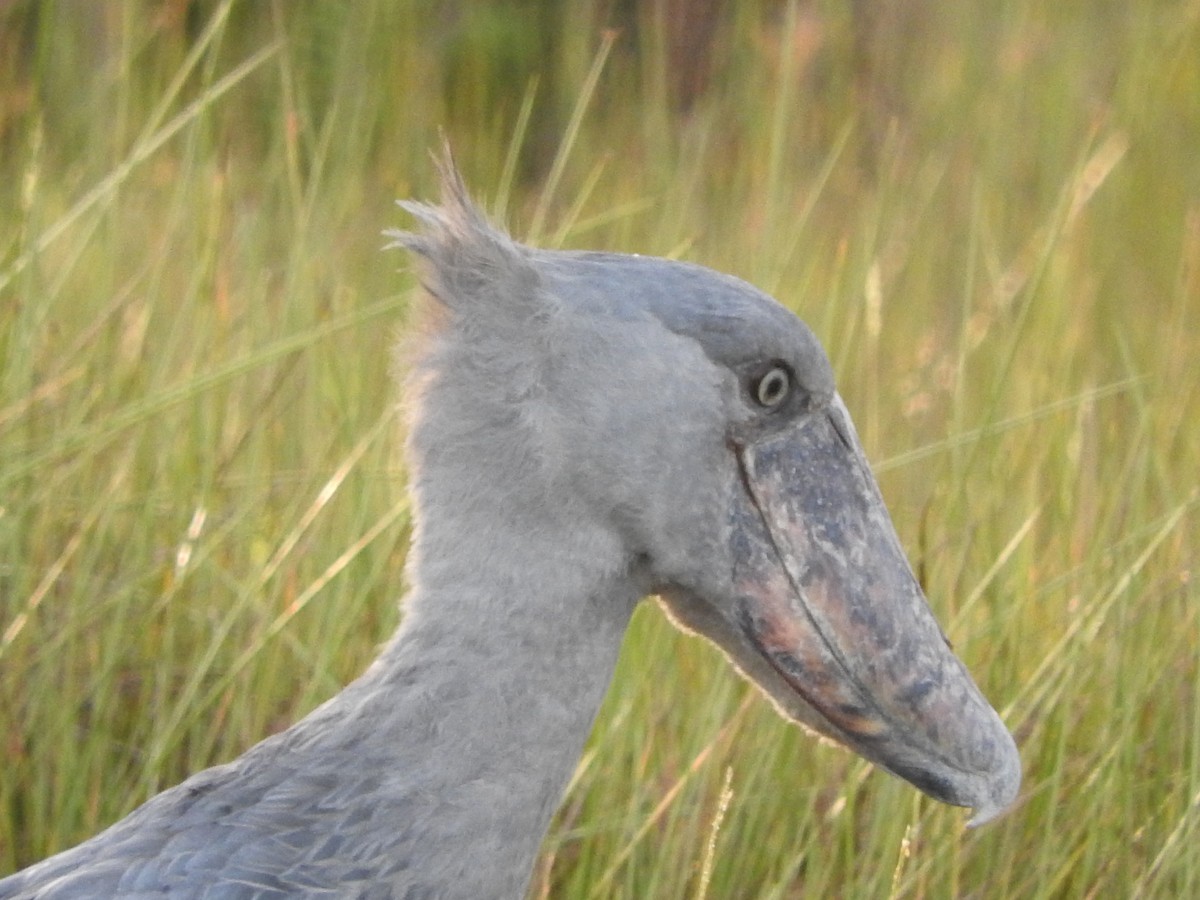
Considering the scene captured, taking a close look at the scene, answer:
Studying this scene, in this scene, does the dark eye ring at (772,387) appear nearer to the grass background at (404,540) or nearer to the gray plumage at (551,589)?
the gray plumage at (551,589)

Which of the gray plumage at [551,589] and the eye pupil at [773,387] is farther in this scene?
the eye pupil at [773,387]

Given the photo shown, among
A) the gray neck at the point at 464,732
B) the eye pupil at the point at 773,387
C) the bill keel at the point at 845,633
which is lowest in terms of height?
the gray neck at the point at 464,732

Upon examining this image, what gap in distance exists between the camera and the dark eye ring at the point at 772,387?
6.11 feet

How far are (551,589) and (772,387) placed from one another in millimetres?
311

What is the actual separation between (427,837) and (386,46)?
272 cm

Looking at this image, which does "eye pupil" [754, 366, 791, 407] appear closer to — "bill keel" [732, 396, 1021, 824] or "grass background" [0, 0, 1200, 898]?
"bill keel" [732, 396, 1021, 824]

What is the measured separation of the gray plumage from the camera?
1.75 m

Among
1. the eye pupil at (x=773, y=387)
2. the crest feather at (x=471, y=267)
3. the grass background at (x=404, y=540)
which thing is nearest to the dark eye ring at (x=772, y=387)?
the eye pupil at (x=773, y=387)

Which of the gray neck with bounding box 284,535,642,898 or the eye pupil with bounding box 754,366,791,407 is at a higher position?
the eye pupil with bounding box 754,366,791,407

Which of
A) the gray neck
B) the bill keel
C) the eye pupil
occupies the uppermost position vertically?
the eye pupil

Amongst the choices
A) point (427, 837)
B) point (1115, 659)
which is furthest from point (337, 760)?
point (1115, 659)

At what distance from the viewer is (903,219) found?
4.62 meters

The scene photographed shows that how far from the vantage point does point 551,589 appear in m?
1.78

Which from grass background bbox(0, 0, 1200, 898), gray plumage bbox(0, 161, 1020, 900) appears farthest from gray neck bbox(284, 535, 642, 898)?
grass background bbox(0, 0, 1200, 898)
